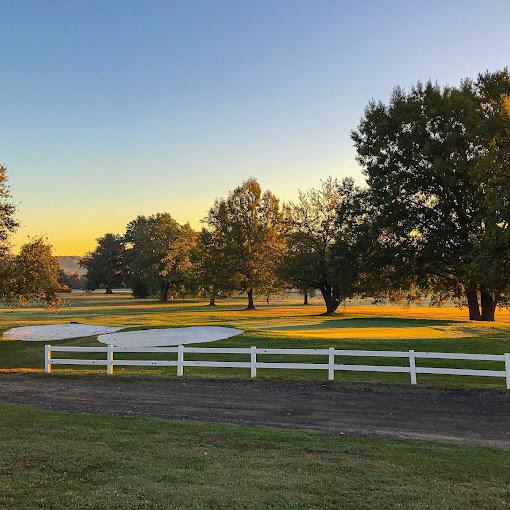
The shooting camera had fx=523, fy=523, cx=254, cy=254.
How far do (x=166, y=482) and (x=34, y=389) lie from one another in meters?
11.4

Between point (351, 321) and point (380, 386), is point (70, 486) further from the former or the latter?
point (351, 321)

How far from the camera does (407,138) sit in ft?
131

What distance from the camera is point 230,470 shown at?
26.1ft

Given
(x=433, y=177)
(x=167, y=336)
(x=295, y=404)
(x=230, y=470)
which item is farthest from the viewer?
(x=433, y=177)

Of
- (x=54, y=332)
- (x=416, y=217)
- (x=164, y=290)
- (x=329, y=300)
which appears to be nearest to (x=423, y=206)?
(x=416, y=217)

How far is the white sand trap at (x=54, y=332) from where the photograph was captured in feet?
109

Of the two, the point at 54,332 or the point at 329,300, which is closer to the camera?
the point at 54,332

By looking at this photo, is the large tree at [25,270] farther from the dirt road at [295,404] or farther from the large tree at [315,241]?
the large tree at [315,241]

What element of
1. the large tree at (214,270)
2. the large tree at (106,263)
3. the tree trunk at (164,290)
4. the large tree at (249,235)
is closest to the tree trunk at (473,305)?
the large tree at (249,235)

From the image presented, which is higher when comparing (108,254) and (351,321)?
(108,254)

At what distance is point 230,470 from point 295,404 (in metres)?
6.78

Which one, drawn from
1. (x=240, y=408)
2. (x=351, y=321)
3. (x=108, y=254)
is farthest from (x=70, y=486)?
(x=108, y=254)

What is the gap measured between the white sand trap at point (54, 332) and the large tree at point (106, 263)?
95.2 m

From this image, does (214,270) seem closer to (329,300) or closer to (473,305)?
(329,300)
